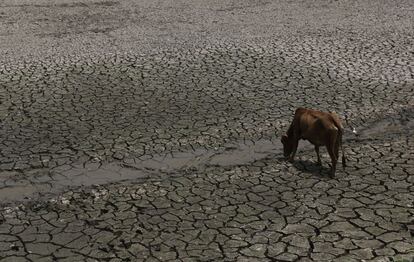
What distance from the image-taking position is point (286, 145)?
6816 millimetres

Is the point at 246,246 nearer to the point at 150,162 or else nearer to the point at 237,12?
the point at 150,162

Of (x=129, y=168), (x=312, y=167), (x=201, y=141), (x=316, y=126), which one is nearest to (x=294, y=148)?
(x=312, y=167)

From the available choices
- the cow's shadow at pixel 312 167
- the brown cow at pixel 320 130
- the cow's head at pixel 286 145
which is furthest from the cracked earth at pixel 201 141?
the brown cow at pixel 320 130

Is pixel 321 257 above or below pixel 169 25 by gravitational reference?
below

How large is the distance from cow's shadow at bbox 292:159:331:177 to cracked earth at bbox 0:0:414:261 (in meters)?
0.02

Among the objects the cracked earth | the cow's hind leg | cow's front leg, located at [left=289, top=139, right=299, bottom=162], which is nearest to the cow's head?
cow's front leg, located at [left=289, top=139, right=299, bottom=162]

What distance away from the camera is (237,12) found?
14.9m

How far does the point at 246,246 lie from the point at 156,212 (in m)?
1.10

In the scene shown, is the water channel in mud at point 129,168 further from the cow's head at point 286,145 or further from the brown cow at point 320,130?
the brown cow at point 320,130

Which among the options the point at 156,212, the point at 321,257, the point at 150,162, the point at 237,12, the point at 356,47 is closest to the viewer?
the point at 321,257

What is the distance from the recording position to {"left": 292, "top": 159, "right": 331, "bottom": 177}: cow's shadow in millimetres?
6527

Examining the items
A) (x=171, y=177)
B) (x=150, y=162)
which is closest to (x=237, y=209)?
(x=171, y=177)

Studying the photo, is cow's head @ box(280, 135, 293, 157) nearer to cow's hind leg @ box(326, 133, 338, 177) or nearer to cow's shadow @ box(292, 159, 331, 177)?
cow's shadow @ box(292, 159, 331, 177)

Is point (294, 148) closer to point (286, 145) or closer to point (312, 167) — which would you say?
point (286, 145)
